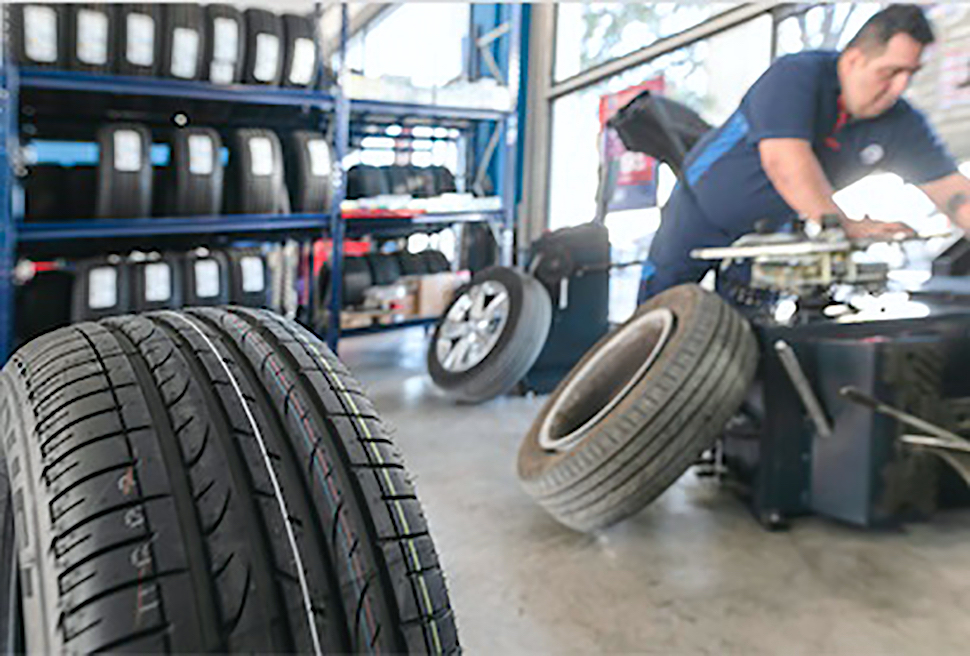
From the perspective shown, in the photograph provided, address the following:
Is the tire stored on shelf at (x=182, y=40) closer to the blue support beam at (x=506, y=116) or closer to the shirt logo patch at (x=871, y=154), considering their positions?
the blue support beam at (x=506, y=116)

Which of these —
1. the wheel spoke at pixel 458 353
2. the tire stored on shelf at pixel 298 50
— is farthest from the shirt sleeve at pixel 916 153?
the tire stored on shelf at pixel 298 50

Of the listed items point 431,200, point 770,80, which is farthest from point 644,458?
point 431,200

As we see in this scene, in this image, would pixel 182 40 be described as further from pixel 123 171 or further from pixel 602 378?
pixel 602 378

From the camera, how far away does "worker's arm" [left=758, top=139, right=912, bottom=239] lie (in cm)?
234

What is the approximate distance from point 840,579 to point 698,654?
1.63 ft

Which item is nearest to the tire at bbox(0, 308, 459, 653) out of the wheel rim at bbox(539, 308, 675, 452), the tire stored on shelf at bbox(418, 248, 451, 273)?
the wheel rim at bbox(539, 308, 675, 452)

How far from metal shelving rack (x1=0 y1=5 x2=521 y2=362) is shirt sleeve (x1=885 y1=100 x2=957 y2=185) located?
2.70 m

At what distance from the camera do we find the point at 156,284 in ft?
11.2

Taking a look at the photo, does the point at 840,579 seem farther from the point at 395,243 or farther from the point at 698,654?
the point at 395,243

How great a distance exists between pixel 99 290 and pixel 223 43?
1.33 m

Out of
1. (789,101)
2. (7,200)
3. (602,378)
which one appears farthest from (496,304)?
(7,200)

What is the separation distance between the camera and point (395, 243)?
5.61m

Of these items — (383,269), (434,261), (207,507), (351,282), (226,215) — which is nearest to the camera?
(207,507)

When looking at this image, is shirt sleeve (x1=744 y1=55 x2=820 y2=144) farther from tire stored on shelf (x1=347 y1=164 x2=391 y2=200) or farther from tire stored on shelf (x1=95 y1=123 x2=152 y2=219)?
tire stored on shelf (x1=347 y1=164 x2=391 y2=200)
